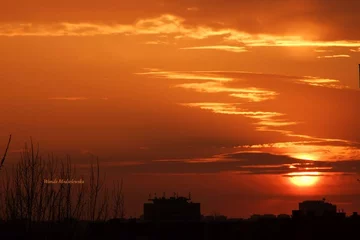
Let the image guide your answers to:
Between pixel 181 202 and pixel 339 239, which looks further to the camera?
pixel 181 202

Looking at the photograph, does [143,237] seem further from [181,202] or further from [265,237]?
[181,202]

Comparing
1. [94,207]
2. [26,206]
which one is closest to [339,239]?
[94,207]

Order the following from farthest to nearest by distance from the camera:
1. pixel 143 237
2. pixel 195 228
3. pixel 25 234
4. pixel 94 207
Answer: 1. pixel 195 228
2. pixel 143 237
3. pixel 94 207
4. pixel 25 234

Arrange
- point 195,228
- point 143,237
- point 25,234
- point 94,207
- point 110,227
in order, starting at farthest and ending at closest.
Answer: point 195,228 < point 143,237 < point 110,227 < point 94,207 < point 25,234

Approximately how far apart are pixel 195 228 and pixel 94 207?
31.9 metres

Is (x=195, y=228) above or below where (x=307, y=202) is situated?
below

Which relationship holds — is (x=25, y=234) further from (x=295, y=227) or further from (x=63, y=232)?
(x=295, y=227)

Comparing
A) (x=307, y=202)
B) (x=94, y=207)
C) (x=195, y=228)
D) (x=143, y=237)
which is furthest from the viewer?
(x=307, y=202)

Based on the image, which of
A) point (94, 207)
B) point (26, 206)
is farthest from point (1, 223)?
point (94, 207)

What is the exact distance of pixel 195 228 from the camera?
71.6 m

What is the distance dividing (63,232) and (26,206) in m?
1.75

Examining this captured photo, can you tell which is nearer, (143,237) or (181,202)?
(143,237)

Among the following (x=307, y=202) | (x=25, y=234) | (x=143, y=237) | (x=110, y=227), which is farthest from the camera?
(x=307, y=202)

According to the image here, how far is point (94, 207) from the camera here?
4041 cm
